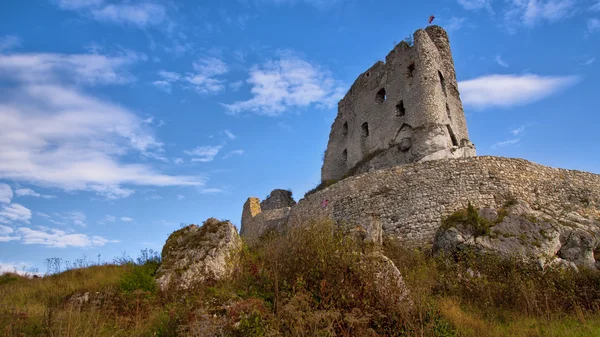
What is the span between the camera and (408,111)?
2566 cm

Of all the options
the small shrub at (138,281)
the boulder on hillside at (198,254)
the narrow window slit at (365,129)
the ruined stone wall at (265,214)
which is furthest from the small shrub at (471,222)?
the narrow window slit at (365,129)

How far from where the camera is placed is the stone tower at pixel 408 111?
24.6 meters

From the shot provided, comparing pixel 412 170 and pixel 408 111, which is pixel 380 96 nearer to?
pixel 408 111

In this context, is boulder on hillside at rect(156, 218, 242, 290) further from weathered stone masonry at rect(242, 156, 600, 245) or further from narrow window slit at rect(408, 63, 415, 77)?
narrow window slit at rect(408, 63, 415, 77)

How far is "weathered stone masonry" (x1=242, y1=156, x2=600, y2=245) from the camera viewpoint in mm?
15828

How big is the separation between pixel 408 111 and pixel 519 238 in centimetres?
1416

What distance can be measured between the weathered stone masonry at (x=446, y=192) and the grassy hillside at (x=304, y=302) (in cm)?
473

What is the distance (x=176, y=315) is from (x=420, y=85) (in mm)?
22214

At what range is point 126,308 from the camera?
8.24 meters

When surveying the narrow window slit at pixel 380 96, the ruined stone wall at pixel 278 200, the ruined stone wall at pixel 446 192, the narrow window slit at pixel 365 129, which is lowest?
the ruined stone wall at pixel 446 192

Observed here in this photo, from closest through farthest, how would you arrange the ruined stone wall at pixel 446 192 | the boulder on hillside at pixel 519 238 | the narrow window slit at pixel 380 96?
1. the boulder on hillside at pixel 519 238
2. the ruined stone wall at pixel 446 192
3. the narrow window slit at pixel 380 96

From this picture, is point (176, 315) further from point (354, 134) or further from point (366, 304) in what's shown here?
point (354, 134)

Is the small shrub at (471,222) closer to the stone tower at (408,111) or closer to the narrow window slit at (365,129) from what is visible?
the stone tower at (408,111)

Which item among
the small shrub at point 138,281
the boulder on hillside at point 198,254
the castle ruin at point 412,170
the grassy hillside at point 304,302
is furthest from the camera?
the castle ruin at point 412,170
